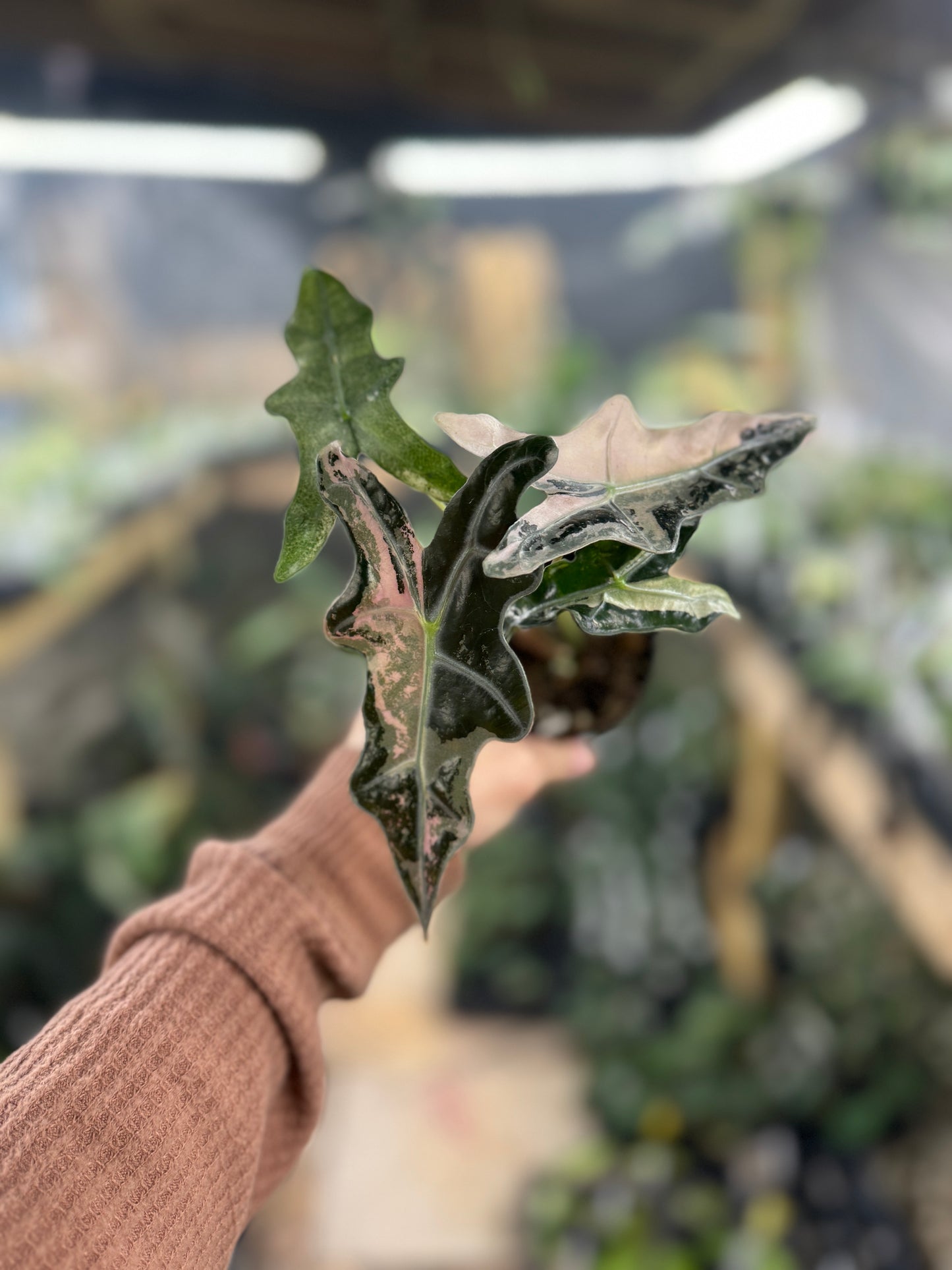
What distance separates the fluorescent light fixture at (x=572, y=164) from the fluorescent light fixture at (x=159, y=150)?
0.84 ft

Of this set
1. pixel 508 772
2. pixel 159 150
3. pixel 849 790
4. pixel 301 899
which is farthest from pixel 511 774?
pixel 159 150

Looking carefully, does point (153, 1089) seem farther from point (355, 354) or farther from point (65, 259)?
point (65, 259)

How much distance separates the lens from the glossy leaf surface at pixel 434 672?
36cm

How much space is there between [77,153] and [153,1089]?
258 cm

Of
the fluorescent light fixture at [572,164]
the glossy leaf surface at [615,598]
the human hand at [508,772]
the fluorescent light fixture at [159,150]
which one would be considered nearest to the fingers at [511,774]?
the human hand at [508,772]

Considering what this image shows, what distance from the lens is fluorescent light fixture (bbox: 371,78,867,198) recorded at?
235 cm

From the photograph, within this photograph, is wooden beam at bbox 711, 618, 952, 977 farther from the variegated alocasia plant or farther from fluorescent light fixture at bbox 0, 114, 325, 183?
fluorescent light fixture at bbox 0, 114, 325, 183

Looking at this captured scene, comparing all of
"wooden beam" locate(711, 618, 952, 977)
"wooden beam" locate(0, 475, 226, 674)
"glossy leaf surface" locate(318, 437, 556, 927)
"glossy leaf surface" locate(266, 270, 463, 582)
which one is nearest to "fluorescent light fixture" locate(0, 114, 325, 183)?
"wooden beam" locate(0, 475, 226, 674)

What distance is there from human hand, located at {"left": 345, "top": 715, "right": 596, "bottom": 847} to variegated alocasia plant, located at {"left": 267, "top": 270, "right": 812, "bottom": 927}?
0.12m

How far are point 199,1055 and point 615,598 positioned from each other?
0.28 metres

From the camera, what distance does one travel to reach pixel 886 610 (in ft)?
4.83

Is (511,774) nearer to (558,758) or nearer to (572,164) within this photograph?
(558,758)

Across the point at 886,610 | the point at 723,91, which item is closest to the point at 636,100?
the point at 723,91

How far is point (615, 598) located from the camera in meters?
0.43
